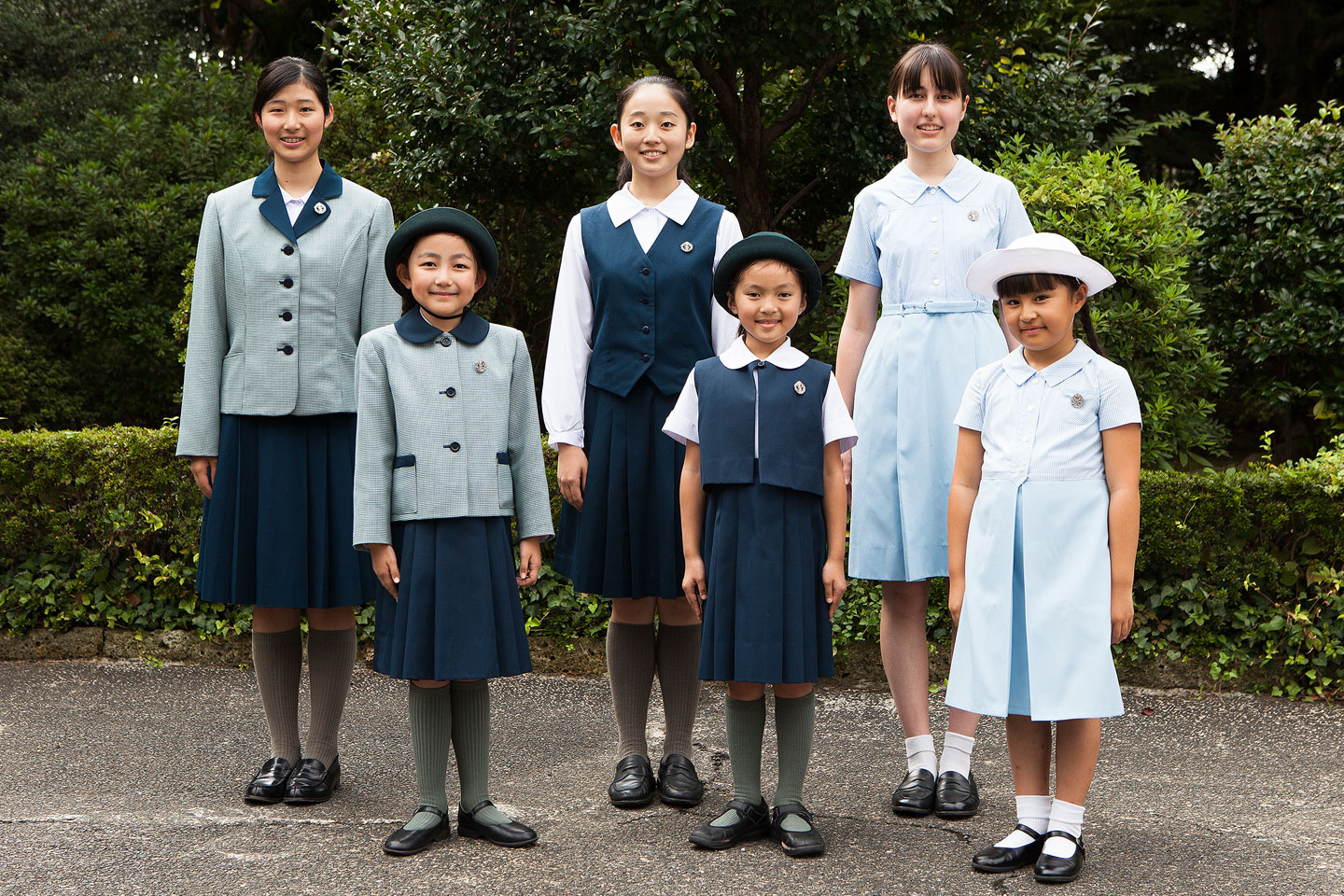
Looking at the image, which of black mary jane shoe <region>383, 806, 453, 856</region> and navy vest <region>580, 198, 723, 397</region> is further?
navy vest <region>580, 198, 723, 397</region>

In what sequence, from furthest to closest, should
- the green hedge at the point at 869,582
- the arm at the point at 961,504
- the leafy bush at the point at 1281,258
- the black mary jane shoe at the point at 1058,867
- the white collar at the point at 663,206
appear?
the leafy bush at the point at 1281,258
the green hedge at the point at 869,582
the white collar at the point at 663,206
the arm at the point at 961,504
the black mary jane shoe at the point at 1058,867

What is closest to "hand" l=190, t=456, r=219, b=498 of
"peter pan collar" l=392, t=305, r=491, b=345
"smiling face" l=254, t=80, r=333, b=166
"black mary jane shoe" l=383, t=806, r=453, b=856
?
"peter pan collar" l=392, t=305, r=491, b=345

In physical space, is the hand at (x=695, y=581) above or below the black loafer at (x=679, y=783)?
above

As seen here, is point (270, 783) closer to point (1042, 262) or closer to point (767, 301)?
point (767, 301)

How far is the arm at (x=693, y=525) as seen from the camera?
329 centimetres

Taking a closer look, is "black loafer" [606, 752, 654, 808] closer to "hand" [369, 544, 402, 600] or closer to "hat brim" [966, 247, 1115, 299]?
"hand" [369, 544, 402, 600]

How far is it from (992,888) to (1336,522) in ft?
8.33

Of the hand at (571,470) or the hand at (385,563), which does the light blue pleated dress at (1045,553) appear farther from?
the hand at (385,563)

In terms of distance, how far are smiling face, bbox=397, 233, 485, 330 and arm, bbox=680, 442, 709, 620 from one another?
0.73m

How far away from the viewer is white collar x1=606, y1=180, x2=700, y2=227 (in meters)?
3.62

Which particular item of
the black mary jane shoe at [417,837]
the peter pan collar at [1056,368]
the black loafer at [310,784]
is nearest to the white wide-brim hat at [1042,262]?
the peter pan collar at [1056,368]

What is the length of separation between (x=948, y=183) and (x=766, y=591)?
4.42ft

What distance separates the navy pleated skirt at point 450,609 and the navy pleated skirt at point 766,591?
21.1 inches

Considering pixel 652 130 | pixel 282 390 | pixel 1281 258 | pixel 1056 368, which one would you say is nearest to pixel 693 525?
pixel 1056 368
